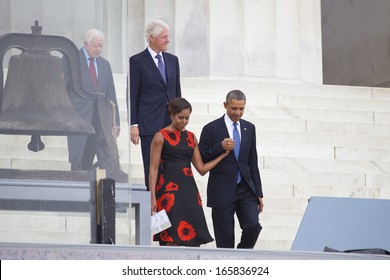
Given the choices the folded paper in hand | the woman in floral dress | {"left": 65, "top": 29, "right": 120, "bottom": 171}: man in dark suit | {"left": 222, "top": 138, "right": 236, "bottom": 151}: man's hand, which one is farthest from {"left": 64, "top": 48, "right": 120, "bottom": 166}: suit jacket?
{"left": 222, "top": 138, "right": 236, "bottom": 151}: man's hand

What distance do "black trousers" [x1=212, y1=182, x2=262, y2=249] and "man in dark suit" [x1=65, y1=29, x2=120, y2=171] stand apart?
5355 millimetres

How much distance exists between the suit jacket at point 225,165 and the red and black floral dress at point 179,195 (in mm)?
534

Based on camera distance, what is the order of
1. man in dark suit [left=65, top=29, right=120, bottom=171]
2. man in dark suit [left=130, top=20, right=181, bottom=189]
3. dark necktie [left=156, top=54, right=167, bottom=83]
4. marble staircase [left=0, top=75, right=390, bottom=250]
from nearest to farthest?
man in dark suit [left=65, top=29, right=120, bottom=171] → man in dark suit [left=130, top=20, right=181, bottom=189] → dark necktie [left=156, top=54, right=167, bottom=83] → marble staircase [left=0, top=75, right=390, bottom=250]

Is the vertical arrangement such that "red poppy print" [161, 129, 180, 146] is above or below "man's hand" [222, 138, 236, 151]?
above

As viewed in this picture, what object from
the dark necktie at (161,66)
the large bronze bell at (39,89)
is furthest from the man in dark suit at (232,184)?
the large bronze bell at (39,89)

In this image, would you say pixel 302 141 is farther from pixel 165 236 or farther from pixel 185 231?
pixel 165 236

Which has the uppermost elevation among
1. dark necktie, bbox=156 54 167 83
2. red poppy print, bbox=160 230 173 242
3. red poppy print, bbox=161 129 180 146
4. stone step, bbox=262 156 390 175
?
dark necktie, bbox=156 54 167 83

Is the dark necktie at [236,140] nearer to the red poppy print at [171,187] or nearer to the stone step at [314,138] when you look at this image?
the red poppy print at [171,187]

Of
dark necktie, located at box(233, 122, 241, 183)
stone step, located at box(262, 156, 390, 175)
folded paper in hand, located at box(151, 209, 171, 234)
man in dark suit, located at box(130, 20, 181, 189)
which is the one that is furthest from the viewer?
stone step, located at box(262, 156, 390, 175)

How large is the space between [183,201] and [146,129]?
1238 millimetres

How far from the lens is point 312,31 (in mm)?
23297

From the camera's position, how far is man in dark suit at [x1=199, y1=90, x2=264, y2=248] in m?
12.9

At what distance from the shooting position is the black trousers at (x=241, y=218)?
506 inches

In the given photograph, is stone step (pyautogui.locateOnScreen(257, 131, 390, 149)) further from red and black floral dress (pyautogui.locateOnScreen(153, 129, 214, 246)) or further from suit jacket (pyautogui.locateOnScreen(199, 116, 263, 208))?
red and black floral dress (pyautogui.locateOnScreen(153, 129, 214, 246))
